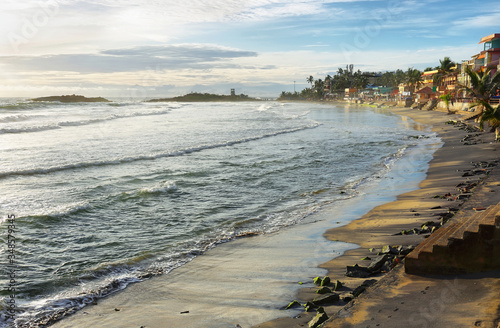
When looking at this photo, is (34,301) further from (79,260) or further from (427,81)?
(427,81)

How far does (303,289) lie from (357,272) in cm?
114

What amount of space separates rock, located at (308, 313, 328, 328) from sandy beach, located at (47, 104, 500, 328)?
16cm

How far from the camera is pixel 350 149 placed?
28469 millimetres

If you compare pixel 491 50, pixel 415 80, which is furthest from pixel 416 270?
pixel 415 80

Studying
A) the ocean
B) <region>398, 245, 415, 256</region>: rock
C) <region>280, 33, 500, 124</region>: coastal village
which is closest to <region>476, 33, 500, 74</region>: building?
<region>280, 33, 500, 124</region>: coastal village

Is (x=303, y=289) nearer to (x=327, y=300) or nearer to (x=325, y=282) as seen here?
(x=325, y=282)

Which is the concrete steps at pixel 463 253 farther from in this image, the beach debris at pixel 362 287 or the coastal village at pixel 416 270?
the beach debris at pixel 362 287

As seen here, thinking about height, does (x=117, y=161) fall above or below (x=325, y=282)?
above

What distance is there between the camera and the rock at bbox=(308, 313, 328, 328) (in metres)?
5.65

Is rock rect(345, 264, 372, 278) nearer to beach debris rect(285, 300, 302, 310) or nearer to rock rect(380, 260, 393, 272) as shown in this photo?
rock rect(380, 260, 393, 272)

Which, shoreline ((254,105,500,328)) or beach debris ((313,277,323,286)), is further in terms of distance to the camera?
beach debris ((313,277,323,286))

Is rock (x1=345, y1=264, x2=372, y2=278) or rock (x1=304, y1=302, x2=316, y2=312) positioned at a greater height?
rock (x1=345, y1=264, x2=372, y2=278)

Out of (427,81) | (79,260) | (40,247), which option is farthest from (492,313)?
(427,81)

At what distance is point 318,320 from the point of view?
5.68 m
